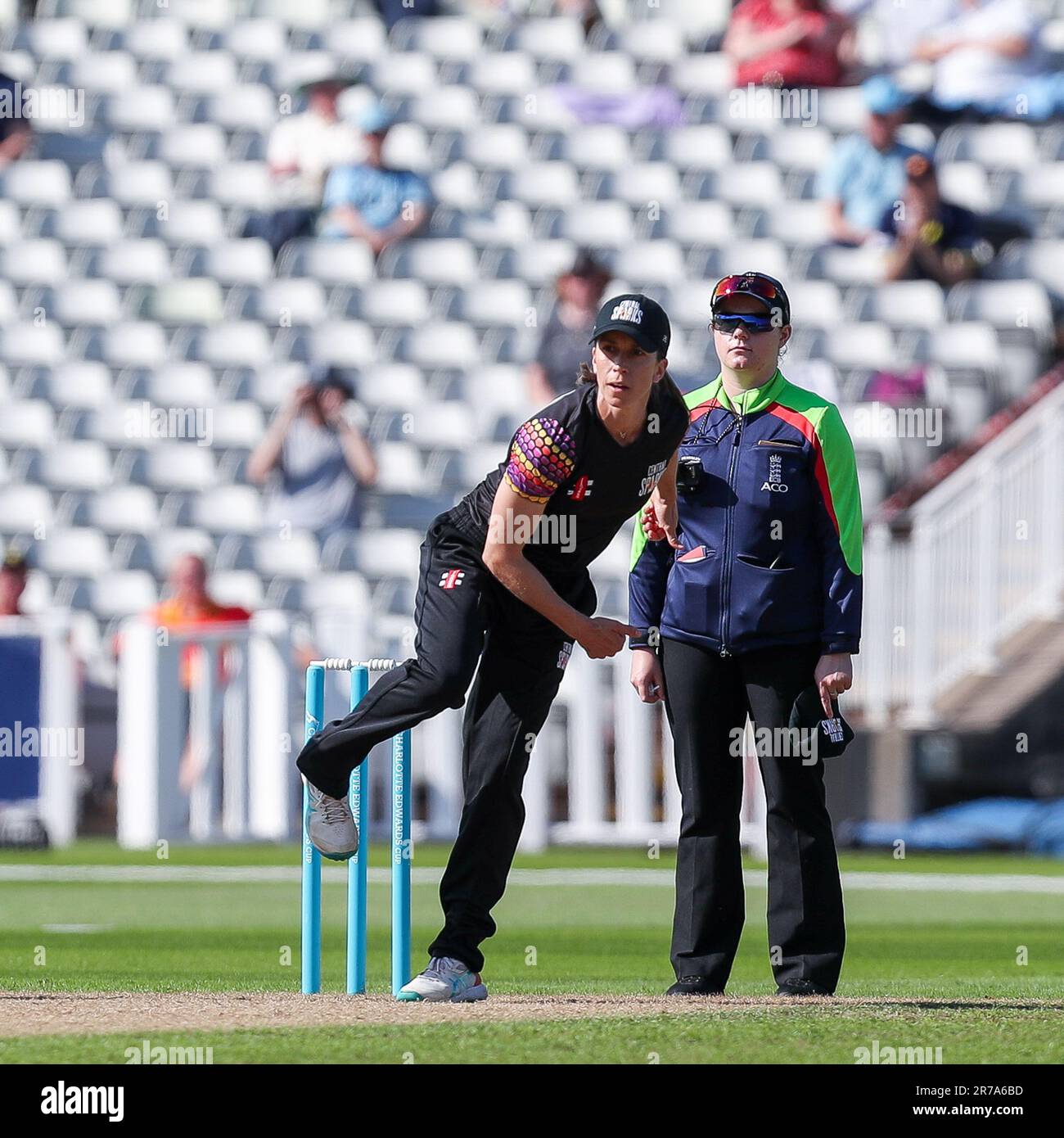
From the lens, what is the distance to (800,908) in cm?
627

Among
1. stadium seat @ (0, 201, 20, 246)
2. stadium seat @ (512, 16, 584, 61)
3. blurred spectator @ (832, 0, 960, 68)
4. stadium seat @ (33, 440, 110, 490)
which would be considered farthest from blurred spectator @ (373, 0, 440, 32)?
stadium seat @ (33, 440, 110, 490)

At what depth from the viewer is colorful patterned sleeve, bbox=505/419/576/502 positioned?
18.3ft

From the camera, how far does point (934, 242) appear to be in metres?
18.4

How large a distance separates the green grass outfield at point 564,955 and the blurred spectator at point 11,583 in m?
1.96

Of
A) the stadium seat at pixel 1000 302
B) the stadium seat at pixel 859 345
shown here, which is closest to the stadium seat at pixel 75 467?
the stadium seat at pixel 859 345

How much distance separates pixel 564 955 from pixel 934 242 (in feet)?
36.4

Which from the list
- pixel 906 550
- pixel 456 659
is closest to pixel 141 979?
pixel 456 659

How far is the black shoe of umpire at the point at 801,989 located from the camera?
20.4 ft

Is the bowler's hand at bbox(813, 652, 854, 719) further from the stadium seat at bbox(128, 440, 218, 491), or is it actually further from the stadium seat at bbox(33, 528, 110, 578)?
the stadium seat at bbox(128, 440, 218, 491)

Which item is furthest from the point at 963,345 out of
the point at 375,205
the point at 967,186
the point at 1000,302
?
the point at 375,205

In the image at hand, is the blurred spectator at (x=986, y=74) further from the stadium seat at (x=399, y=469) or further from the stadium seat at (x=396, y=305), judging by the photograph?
the stadium seat at (x=399, y=469)

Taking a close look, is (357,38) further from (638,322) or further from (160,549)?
(638,322)

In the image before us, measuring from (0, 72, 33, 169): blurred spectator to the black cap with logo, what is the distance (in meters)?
16.3

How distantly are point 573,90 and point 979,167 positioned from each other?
12.6ft
